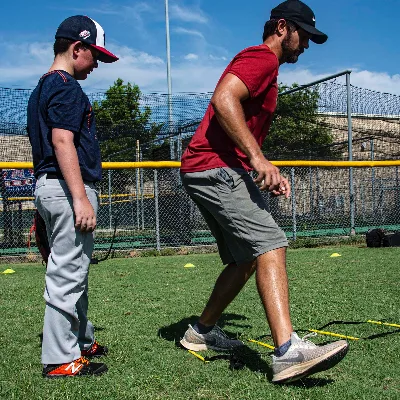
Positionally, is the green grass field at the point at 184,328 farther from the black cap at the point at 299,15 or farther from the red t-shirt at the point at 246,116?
the black cap at the point at 299,15

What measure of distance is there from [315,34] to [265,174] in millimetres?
912

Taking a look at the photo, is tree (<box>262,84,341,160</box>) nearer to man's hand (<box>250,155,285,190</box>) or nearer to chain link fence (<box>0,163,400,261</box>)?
chain link fence (<box>0,163,400,261</box>)

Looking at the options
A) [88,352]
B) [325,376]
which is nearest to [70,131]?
[88,352]

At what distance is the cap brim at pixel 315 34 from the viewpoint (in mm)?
3164

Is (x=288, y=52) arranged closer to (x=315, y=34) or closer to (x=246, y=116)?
(x=315, y=34)

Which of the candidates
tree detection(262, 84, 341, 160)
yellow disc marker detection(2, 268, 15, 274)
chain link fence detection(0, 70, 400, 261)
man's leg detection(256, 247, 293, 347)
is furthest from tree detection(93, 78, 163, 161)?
man's leg detection(256, 247, 293, 347)

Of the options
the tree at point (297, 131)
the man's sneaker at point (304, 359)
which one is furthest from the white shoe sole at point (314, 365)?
the tree at point (297, 131)

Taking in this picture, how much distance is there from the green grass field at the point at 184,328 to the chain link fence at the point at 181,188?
3.25 m

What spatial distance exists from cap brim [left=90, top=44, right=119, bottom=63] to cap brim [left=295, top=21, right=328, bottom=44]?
1.06 m

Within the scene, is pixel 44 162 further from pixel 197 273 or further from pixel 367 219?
pixel 367 219

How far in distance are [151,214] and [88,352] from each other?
8218mm

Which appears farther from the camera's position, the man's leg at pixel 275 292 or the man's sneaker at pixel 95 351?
the man's sneaker at pixel 95 351

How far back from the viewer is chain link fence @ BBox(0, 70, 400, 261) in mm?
11242

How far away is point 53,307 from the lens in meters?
3.01
